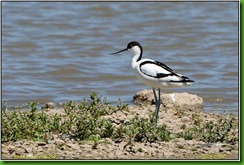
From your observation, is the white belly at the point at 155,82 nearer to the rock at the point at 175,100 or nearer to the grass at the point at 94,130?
the grass at the point at 94,130

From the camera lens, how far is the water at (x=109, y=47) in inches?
466

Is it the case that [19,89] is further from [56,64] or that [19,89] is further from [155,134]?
[155,134]

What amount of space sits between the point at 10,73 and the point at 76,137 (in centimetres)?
552

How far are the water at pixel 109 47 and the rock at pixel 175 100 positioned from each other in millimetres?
237

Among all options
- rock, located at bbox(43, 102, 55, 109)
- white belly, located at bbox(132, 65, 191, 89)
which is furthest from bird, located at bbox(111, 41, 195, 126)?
rock, located at bbox(43, 102, 55, 109)

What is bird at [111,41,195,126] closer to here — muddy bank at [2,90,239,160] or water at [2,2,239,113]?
muddy bank at [2,90,239,160]

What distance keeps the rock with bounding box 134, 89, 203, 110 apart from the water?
0.78ft

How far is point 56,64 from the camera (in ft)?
44.3

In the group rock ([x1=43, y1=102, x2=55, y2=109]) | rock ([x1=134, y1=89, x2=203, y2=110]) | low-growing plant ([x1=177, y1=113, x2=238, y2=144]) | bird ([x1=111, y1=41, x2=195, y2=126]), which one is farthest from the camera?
rock ([x1=134, y1=89, x2=203, y2=110])

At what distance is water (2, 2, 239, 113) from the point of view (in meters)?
11.8

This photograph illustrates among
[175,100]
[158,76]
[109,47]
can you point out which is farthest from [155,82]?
[109,47]

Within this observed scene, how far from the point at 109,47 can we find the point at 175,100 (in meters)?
5.30

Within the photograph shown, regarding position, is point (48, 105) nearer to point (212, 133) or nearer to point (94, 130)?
point (94, 130)

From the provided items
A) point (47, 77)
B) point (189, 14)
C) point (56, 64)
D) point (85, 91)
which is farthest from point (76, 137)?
point (189, 14)
